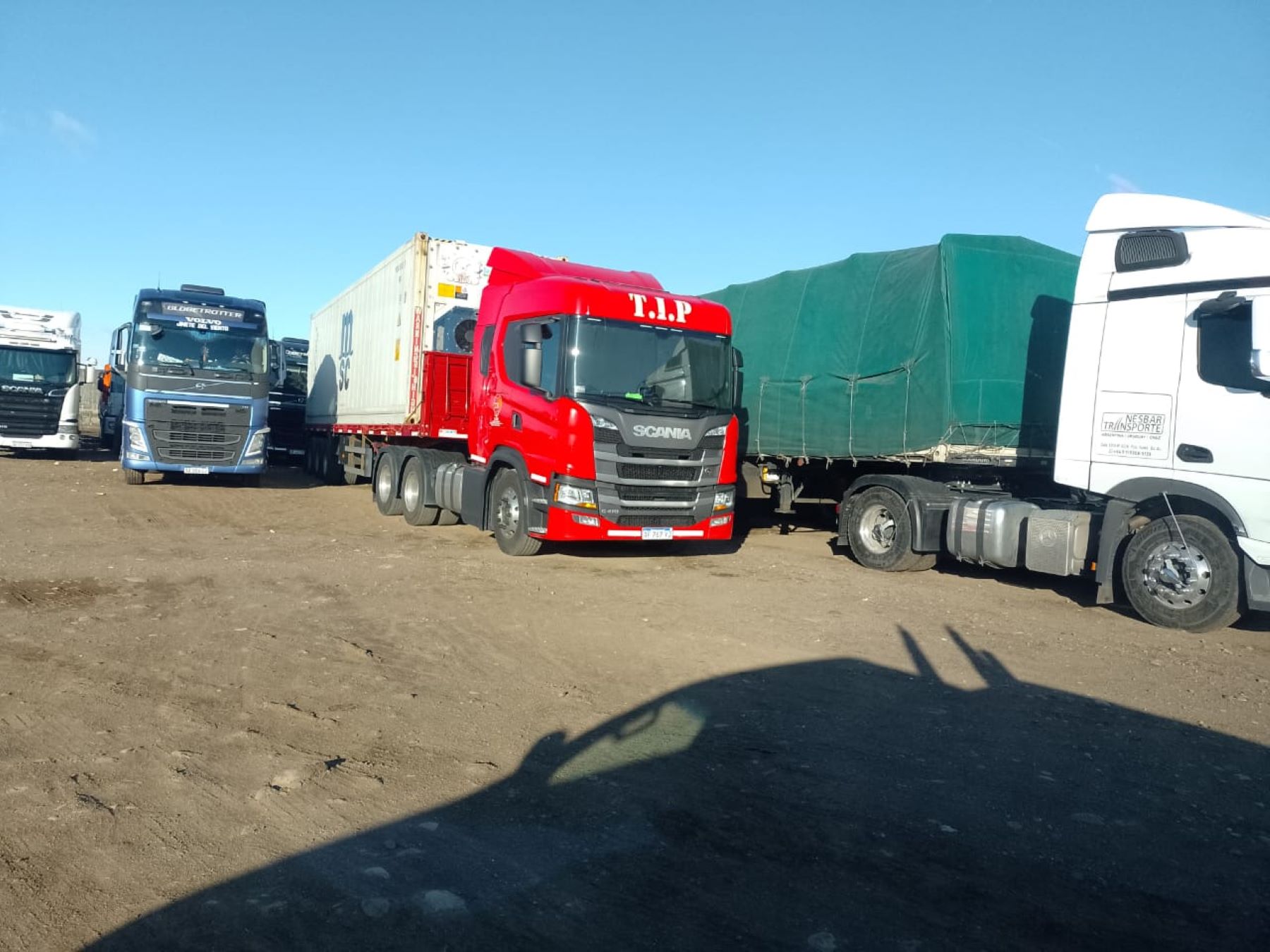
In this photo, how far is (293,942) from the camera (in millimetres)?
2832

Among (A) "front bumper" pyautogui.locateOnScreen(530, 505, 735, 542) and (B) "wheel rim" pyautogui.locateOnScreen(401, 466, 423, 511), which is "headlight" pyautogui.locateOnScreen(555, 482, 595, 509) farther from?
(B) "wheel rim" pyautogui.locateOnScreen(401, 466, 423, 511)

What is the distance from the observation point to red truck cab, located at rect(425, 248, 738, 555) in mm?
9766

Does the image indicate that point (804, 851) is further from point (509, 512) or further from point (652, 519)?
point (509, 512)

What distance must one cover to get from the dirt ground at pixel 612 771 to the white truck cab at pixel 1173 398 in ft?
2.14

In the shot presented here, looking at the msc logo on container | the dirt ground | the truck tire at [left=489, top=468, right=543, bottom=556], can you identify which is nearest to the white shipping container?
the msc logo on container

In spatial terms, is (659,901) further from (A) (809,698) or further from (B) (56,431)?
(B) (56,431)

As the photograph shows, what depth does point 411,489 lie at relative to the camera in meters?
14.3

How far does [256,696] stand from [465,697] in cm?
116

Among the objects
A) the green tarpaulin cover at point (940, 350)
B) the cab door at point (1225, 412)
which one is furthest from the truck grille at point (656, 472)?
the cab door at point (1225, 412)

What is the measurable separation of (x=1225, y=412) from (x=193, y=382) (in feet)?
50.0

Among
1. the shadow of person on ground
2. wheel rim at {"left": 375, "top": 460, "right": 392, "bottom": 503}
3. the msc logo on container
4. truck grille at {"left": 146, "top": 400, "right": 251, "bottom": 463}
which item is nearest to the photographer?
the shadow of person on ground

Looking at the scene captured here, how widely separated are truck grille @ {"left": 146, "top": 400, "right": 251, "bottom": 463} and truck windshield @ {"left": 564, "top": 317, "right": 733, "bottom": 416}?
9.37 metres

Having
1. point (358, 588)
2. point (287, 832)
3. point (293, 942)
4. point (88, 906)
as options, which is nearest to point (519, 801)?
point (287, 832)

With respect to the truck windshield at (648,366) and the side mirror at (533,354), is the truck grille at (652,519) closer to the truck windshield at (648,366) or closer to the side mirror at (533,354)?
the truck windshield at (648,366)
